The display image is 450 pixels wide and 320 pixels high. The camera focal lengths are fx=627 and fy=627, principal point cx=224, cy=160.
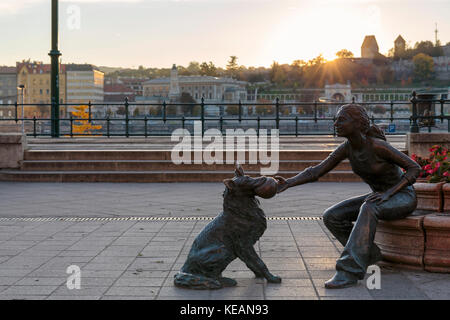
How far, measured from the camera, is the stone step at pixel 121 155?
561 inches

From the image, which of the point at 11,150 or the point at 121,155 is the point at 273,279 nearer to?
the point at 121,155

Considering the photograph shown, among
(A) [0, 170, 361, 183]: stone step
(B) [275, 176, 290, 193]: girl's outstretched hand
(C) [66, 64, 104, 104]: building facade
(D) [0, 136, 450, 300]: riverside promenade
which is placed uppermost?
→ (C) [66, 64, 104, 104]: building facade

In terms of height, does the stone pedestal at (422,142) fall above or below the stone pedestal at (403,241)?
above

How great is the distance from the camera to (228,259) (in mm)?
5316

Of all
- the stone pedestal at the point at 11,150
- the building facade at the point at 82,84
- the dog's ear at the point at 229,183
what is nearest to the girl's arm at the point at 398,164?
the dog's ear at the point at 229,183

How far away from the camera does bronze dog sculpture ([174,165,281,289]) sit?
5.20m

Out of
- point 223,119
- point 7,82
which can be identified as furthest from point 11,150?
point 7,82

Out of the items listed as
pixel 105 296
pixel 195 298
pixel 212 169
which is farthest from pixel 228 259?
pixel 212 169

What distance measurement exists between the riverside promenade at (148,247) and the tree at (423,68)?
172844 mm

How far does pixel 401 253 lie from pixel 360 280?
679mm

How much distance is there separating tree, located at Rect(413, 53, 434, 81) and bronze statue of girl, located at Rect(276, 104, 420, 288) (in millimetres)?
178129

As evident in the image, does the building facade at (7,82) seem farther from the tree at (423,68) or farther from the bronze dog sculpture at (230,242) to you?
the bronze dog sculpture at (230,242)

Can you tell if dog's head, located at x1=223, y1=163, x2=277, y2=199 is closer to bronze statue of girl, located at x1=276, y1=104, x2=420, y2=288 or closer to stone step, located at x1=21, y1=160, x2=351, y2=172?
bronze statue of girl, located at x1=276, y1=104, x2=420, y2=288

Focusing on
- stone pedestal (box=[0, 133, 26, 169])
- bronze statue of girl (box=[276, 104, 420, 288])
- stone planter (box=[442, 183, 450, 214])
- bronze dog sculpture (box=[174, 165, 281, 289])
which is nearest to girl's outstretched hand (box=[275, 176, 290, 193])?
bronze statue of girl (box=[276, 104, 420, 288])
